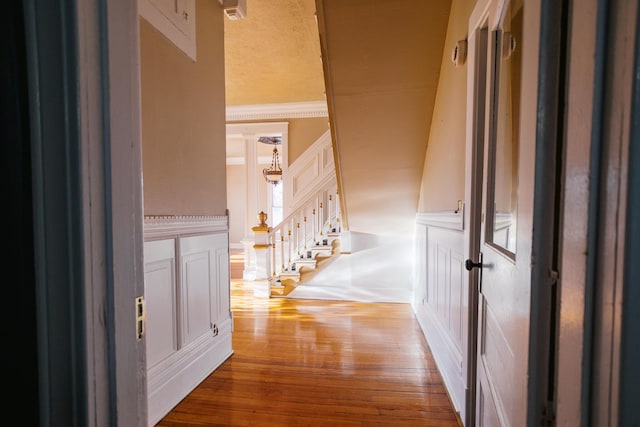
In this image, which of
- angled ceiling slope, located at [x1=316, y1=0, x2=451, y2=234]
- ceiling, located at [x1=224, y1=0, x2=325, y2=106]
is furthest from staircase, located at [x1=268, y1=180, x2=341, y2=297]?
ceiling, located at [x1=224, y1=0, x2=325, y2=106]

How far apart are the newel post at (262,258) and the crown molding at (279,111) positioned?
2.27 m

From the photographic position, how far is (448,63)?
221 cm

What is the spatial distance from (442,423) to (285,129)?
4920 millimetres

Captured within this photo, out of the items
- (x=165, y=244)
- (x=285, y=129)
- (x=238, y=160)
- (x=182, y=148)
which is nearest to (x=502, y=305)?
(x=165, y=244)

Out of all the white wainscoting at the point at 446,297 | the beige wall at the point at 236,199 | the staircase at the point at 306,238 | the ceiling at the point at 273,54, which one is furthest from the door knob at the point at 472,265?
the beige wall at the point at 236,199

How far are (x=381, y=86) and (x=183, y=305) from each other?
7.28 feet

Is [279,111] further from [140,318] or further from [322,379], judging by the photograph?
[140,318]

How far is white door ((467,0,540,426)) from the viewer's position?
1.98 ft

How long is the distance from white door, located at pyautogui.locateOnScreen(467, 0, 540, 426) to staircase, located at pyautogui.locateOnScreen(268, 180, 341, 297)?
10.5 feet

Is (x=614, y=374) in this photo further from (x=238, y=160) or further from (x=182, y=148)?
(x=238, y=160)

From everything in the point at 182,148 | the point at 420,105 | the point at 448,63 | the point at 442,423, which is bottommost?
the point at 442,423

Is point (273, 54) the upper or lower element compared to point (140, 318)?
upper

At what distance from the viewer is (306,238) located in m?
4.61

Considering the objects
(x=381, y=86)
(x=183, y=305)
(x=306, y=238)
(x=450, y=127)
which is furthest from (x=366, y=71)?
(x=306, y=238)
